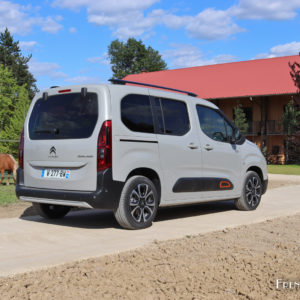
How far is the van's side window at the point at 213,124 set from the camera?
29.8 ft

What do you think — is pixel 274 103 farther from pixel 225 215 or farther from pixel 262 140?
pixel 225 215

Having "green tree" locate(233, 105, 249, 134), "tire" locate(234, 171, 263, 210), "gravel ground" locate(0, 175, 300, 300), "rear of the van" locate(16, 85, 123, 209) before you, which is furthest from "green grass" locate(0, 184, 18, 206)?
"green tree" locate(233, 105, 249, 134)

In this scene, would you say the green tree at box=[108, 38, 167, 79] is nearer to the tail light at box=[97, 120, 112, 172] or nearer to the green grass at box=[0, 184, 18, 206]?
the green grass at box=[0, 184, 18, 206]

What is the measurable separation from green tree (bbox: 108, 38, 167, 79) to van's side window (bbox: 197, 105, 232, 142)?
7620cm

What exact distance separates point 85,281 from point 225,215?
5.33 m

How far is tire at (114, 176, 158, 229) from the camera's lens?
289 inches

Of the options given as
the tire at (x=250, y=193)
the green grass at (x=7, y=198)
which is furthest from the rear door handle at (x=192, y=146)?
the green grass at (x=7, y=198)

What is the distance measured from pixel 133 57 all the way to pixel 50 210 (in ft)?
265

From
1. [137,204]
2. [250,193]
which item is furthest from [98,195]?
[250,193]

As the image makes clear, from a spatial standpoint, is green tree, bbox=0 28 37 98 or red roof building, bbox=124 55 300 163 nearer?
red roof building, bbox=124 55 300 163

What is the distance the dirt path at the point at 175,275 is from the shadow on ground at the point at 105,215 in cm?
239

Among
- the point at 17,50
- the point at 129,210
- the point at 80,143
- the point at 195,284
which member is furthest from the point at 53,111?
the point at 17,50

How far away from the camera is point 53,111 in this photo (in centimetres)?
773

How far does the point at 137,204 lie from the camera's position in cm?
754
